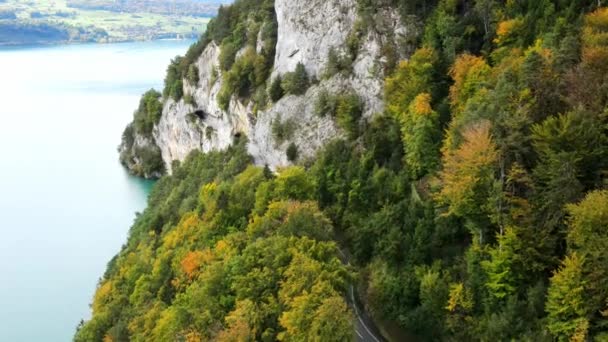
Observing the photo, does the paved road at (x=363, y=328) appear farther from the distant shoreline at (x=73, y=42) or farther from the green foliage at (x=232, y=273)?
the distant shoreline at (x=73, y=42)

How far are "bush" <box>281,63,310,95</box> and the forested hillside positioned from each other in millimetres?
3404

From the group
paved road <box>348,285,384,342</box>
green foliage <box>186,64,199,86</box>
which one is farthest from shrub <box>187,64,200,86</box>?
paved road <box>348,285,384,342</box>

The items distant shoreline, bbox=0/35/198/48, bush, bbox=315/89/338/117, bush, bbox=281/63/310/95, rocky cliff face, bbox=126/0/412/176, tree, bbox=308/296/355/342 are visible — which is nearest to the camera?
tree, bbox=308/296/355/342

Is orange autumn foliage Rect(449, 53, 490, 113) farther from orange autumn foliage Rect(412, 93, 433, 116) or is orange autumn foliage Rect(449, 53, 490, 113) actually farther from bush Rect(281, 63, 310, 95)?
bush Rect(281, 63, 310, 95)

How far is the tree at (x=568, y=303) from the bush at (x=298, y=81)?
21.4 m

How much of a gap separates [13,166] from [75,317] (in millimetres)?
34268

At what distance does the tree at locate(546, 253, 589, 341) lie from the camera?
15211mm

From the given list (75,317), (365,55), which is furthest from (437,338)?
(75,317)

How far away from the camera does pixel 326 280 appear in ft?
60.4

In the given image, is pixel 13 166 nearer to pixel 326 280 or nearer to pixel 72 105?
pixel 72 105

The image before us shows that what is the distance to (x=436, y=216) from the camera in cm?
2147

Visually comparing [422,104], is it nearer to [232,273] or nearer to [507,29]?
[507,29]

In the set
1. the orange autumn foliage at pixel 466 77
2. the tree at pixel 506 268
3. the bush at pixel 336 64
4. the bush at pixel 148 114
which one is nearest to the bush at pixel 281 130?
the bush at pixel 336 64

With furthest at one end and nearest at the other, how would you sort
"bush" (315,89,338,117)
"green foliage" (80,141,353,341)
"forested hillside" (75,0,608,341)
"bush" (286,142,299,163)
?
"bush" (286,142,299,163) < "bush" (315,89,338,117) < "green foliage" (80,141,353,341) < "forested hillside" (75,0,608,341)
